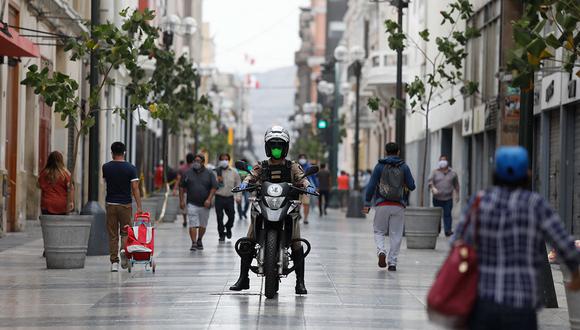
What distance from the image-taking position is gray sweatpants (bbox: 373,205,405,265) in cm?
1916

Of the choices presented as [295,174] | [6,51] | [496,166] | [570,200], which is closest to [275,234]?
[295,174]

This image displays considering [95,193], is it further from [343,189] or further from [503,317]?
[343,189]

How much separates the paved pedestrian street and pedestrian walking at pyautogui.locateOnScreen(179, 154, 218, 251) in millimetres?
946

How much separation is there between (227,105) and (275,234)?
92.9 metres

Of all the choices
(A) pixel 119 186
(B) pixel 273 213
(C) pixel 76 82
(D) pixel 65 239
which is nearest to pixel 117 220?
(A) pixel 119 186

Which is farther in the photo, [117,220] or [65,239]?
[117,220]

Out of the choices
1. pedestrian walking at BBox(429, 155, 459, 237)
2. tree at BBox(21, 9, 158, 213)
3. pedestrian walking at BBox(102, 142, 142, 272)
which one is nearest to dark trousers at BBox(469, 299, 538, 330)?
pedestrian walking at BBox(102, 142, 142, 272)

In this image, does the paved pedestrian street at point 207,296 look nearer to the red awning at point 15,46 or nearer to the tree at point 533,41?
the tree at point 533,41

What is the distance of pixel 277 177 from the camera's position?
14828 mm

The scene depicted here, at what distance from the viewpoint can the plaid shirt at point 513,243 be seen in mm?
7355

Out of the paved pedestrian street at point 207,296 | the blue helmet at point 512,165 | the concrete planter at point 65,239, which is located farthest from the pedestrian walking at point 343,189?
the blue helmet at point 512,165

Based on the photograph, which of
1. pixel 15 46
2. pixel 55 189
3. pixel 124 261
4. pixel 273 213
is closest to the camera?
pixel 273 213

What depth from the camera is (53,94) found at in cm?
1931

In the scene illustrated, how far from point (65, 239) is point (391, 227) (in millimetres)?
4510
